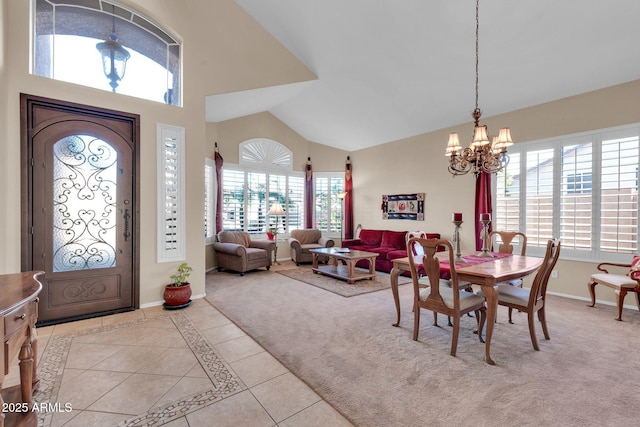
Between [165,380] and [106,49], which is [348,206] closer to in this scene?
[106,49]

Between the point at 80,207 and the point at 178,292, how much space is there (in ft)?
5.01

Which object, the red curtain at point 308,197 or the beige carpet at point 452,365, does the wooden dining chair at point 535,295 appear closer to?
the beige carpet at point 452,365

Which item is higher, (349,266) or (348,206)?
(348,206)

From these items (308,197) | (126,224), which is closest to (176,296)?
(126,224)

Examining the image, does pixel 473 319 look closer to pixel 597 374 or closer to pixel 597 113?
pixel 597 374

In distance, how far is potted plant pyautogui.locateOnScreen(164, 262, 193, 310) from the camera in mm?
3672

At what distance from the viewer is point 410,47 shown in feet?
12.8

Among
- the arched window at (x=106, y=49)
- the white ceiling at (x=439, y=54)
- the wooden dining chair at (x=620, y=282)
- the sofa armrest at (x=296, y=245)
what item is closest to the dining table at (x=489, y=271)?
the wooden dining chair at (x=620, y=282)

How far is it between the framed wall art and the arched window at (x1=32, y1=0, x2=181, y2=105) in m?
4.81

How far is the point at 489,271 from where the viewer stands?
8.55 ft

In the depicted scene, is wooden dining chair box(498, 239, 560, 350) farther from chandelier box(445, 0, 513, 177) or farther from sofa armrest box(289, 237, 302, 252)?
sofa armrest box(289, 237, 302, 252)

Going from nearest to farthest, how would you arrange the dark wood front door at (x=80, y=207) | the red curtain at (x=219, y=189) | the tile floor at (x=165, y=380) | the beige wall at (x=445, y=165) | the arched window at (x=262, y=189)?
the tile floor at (x=165, y=380), the dark wood front door at (x=80, y=207), the beige wall at (x=445, y=165), the red curtain at (x=219, y=189), the arched window at (x=262, y=189)

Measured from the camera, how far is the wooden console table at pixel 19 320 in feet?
4.15

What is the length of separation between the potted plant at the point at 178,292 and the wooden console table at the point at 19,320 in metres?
1.64
